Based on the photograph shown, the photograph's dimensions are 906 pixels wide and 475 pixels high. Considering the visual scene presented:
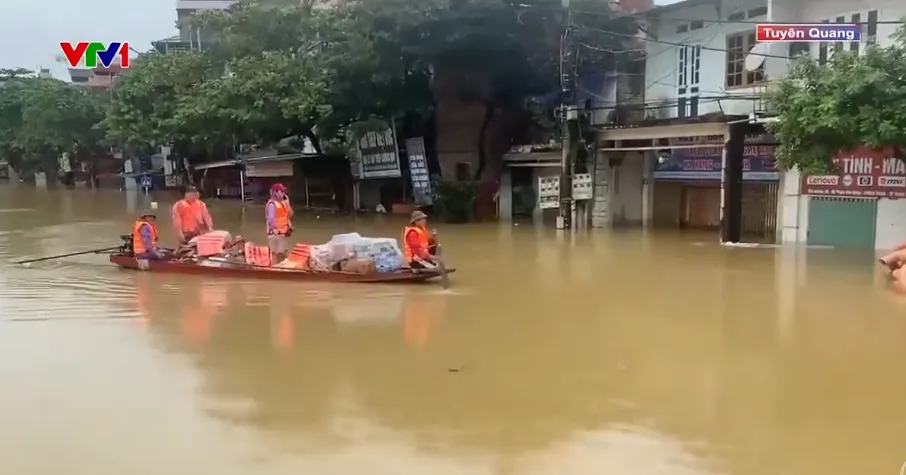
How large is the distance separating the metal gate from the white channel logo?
1.40 feet

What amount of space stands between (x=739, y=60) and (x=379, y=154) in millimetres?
12210

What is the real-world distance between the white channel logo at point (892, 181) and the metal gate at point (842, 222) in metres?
0.43

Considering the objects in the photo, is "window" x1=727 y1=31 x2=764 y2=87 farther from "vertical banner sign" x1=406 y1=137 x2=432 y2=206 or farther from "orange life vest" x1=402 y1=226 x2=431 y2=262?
"orange life vest" x1=402 y1=226 x2=431 y2=262

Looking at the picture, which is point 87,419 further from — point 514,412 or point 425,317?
point 425,317

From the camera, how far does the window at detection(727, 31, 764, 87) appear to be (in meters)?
18.4

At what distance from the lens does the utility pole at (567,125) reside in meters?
20.3

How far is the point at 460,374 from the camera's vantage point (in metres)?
7.54

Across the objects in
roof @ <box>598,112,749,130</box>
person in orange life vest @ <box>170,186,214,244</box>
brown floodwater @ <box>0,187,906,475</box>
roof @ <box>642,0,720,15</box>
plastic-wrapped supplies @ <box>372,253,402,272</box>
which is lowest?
brown floodwater @ <box>0,187,906,475</box>

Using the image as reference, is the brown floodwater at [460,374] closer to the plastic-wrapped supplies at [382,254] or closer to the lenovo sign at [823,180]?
the plastic-wrapped supplies at [382,254]

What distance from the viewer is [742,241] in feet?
59.7

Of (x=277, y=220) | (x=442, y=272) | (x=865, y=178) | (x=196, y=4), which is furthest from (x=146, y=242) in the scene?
(x=196, y=4)

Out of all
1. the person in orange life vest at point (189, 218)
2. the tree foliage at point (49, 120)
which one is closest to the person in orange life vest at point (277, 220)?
the person in orange life vest at point (189, 218)

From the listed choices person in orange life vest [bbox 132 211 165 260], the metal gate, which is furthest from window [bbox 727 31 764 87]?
person in orange life vest [bbox 132 211 165 260]

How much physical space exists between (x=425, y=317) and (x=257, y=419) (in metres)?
3.92
